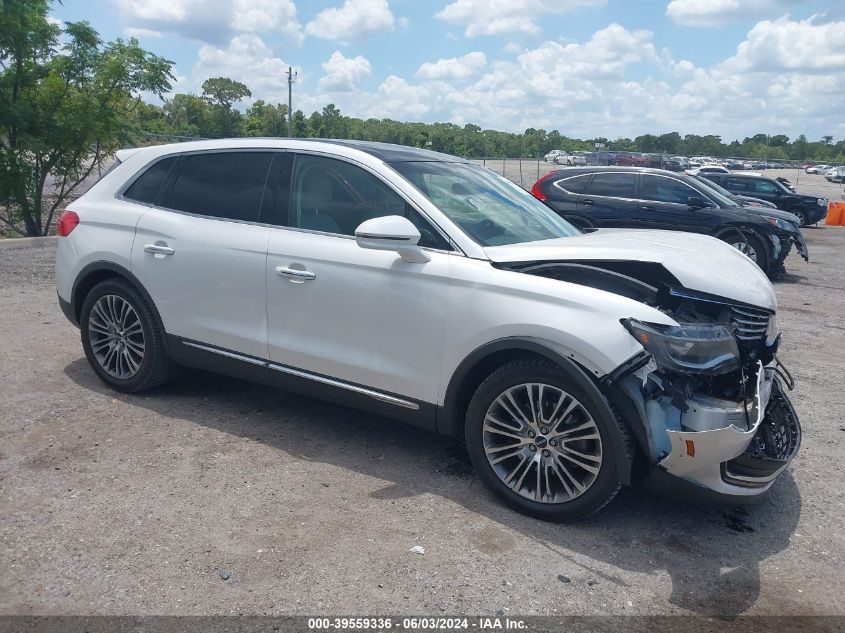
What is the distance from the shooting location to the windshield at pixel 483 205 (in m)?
4.33

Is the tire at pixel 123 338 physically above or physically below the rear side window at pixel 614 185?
below

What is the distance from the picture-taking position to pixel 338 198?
Answer: 458 cm

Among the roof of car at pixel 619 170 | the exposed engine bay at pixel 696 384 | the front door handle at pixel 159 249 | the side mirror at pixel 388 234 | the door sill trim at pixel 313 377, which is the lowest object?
the door sill trim at pixel 313 377

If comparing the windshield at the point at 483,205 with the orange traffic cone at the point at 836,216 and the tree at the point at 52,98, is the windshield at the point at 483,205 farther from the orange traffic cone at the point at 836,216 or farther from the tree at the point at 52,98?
the orange traffic cone at the point at 836,216

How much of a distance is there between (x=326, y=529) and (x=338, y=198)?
1958 millimetres

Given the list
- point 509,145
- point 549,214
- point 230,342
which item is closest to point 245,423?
point 230,342

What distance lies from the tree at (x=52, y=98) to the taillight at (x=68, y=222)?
843 cm

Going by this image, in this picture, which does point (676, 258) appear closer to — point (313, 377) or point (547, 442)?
point (547, 442)

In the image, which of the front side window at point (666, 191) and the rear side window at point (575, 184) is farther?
the rear side window at point (575, 184)

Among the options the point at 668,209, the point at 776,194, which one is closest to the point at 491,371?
the point at 668,209

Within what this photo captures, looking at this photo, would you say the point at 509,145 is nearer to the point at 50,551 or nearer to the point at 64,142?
the point at 64,142

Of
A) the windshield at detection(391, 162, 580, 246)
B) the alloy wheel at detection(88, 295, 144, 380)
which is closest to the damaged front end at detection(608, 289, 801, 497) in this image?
the windshield at detection(391, 162, 580, 246)

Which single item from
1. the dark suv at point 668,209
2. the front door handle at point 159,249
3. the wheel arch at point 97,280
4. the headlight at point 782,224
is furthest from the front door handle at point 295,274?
the headlight at point 782,224

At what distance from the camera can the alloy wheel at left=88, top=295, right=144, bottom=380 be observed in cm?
539
